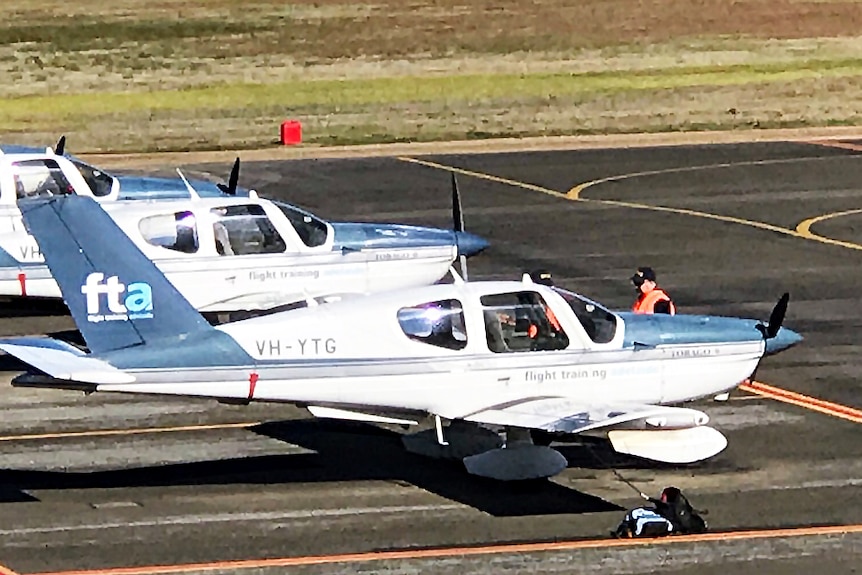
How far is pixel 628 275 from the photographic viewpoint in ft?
109

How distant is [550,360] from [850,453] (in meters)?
3.85

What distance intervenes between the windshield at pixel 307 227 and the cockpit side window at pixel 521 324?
7255 millimetres

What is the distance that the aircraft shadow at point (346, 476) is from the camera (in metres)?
20.2

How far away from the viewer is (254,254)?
27141 mm

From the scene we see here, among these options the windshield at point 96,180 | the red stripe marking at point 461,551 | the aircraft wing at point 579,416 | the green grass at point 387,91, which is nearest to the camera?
the red stripe marking at point 461,551

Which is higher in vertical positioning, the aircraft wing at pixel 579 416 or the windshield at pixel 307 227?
the windshield at pixel 307 227

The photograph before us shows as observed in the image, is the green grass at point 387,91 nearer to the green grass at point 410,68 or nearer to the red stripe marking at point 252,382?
the green grass at point 410,68

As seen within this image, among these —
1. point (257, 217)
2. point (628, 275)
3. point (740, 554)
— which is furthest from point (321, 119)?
point (740, 554)

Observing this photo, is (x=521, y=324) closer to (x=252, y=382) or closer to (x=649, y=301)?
(x=252, y=382)

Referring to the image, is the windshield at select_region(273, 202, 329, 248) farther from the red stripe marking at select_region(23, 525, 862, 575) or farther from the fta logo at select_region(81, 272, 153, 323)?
the red stripe marking at select_region(23, 525, 862, 575)

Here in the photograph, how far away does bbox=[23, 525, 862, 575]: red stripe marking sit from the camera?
18.1m

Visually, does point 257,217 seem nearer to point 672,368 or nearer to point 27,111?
point 672,368

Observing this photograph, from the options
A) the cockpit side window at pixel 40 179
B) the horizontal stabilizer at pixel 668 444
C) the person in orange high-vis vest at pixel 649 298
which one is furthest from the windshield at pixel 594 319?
the cockpit side window at pixel 40 179

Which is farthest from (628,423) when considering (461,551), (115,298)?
(115,298)
